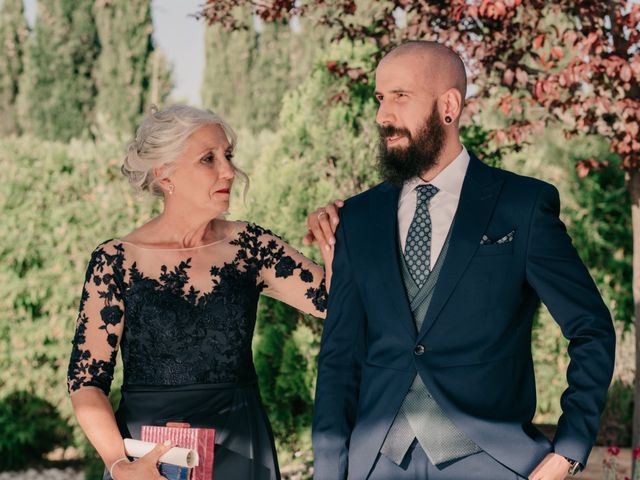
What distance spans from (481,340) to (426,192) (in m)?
0.49

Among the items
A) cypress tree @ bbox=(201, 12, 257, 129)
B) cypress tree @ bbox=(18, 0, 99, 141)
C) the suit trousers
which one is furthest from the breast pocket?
cypress tree @ bbox=(201, 12, 257, 129)

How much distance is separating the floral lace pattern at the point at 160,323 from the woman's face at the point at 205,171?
23 cm

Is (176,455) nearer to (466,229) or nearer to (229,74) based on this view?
(466,229)

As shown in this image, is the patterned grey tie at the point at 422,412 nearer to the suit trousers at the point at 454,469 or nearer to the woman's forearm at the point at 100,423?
the suit trousers at the point at 454,469

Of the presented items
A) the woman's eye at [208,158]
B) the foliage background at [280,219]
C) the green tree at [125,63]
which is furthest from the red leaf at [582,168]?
the green tree at [125,63]

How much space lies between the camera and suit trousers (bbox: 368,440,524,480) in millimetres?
2580

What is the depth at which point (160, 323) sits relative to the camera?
351 centimetres

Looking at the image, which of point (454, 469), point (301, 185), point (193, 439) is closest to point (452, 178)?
point (454, 469)

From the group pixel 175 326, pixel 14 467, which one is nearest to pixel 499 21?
pixel 175 326

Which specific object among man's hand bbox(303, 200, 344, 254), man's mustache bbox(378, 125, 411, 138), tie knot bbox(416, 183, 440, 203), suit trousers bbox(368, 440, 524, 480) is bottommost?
suit trousers bbox(368, 440, 524, 480)

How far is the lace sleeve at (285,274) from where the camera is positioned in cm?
373

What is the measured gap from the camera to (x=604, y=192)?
26.2 ft

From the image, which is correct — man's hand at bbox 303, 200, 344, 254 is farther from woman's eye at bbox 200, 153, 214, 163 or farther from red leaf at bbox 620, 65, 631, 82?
red leaf at bbox 620, 65, 631, 82

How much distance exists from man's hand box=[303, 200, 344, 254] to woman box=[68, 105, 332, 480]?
19.3 inches
